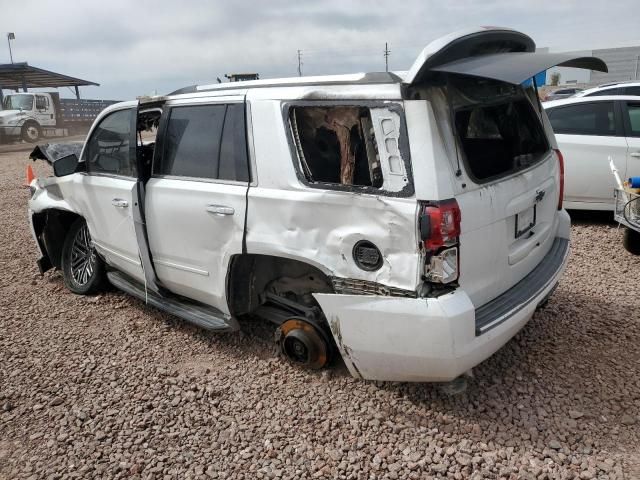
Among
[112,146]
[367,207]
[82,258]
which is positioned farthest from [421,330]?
[82,258]

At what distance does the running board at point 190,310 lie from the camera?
3535mm

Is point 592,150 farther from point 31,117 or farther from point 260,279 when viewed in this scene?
point 31,117

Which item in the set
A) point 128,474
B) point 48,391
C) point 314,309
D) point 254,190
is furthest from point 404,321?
point 48,391

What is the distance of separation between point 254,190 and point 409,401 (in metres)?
1.55

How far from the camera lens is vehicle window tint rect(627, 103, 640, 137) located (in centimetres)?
630

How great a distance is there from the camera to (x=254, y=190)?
3.12 m

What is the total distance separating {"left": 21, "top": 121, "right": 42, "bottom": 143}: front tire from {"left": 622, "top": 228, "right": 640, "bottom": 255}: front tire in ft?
83.0

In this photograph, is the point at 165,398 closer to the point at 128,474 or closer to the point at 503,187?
the point at 128,474

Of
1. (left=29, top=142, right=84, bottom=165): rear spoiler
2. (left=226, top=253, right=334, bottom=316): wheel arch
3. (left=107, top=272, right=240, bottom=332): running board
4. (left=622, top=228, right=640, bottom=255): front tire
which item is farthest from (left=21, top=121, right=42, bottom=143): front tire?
(left=622, top=228, right=640, bottom=255): front tire

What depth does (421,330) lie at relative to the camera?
2543mm

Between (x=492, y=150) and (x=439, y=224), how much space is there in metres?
0.87

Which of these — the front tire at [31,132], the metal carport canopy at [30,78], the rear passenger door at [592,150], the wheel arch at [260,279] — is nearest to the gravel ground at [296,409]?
the wheel arch at [260,279]

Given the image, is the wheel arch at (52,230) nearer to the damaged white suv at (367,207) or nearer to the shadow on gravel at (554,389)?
the damaged white suv at (367,207)

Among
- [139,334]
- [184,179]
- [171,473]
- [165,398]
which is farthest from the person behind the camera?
[139,334]
